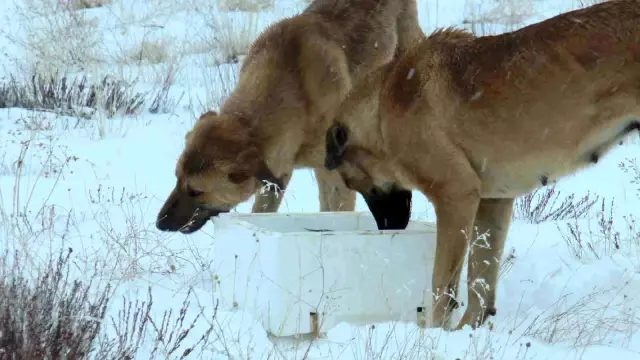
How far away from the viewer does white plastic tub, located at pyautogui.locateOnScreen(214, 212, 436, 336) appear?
182 inches

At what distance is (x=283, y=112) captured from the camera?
20.5ft

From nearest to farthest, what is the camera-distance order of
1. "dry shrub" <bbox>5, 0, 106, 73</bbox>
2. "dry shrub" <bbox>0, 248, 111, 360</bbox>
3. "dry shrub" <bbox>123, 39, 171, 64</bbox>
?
"dry shrub" <bbox>0, 248, 111, 360</bbox> < "dry shrub" <bbox>5, 0, 106, 73</bbox> < "dry shrub" <bbox>123, 39, 171, 64</bbox>

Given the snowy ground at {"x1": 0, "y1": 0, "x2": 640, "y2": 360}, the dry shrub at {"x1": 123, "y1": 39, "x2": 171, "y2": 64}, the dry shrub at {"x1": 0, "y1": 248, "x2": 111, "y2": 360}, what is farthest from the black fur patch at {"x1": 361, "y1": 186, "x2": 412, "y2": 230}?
the dry shrub at {"x1": 123, "y1": 39, "x2": 171, "y2": 64}

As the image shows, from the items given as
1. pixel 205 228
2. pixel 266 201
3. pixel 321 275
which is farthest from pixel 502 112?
pixel 205 228

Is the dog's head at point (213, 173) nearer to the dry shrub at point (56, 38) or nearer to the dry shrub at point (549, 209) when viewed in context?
the dry shrub at point (549, 209)

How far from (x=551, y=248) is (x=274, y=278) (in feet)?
8.10

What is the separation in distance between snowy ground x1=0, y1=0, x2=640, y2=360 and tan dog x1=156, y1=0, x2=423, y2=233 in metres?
0.40

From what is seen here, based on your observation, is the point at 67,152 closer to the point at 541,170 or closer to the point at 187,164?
the point at 187,164

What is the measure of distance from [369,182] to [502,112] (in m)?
0.94

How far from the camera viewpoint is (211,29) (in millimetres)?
13648

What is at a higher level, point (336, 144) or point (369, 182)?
point (336, 144)

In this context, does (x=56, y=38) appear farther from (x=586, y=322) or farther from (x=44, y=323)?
(x=44, y=323)

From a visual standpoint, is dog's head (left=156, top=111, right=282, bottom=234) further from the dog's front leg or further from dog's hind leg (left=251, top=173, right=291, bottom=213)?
the dog's front leg

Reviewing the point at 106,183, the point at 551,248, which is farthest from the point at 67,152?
the point at 551,248
